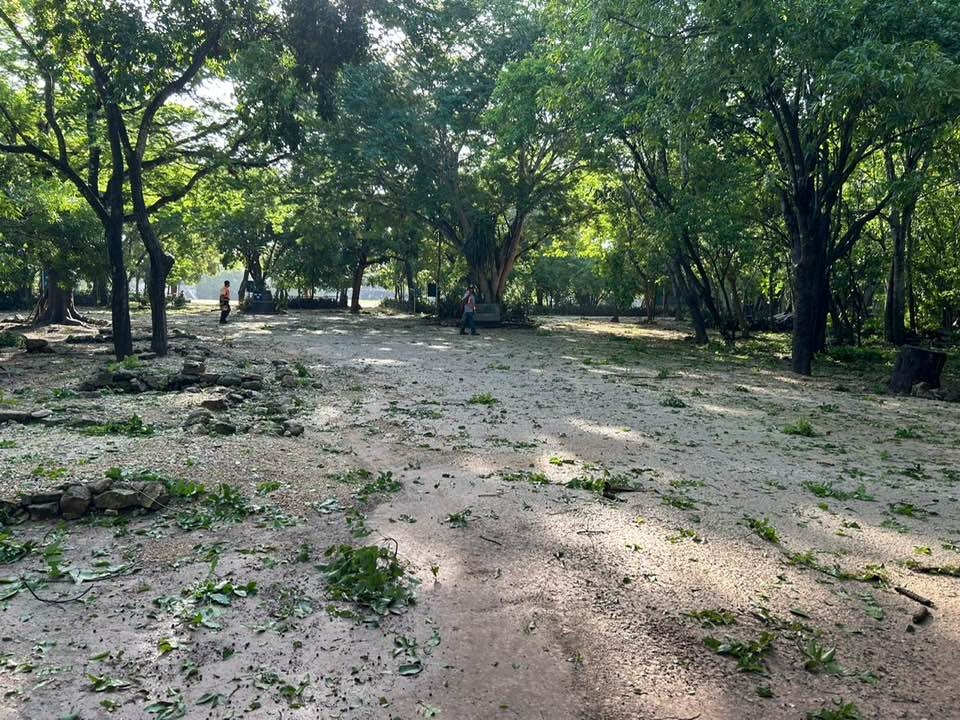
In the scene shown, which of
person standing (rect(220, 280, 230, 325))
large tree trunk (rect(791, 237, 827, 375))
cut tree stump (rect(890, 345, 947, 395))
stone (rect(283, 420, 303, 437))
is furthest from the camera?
person standing (rect(220, 280, 230, 325))

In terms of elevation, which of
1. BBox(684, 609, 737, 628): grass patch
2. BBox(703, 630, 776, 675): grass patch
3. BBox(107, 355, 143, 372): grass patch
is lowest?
BBox(703, 630, 776, 675): grass patch

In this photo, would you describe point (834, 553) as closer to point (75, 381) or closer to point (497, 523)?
point (497, 523)

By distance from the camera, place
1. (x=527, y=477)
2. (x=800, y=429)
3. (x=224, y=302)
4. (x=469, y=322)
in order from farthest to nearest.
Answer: (x=224, y=302) → (x=469, y=322) → (x=800, y=429) → (x=527, y=477)

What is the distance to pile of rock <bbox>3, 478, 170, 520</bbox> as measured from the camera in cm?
438

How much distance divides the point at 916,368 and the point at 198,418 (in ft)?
40.2

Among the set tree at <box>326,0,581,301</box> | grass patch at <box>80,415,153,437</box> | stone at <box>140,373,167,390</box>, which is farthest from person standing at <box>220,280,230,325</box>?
grass patch at <box>80,415,153,437</box>

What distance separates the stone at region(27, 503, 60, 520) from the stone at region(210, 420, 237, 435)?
7.29ft

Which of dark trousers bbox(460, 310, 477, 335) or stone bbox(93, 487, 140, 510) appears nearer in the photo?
stone bbox(93, 487, 140, 510)

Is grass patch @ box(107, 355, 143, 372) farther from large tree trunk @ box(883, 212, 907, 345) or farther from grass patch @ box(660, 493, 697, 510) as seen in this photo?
large tree trunk @ box(883, 212, 907, 345)

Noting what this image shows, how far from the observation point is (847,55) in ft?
25.0

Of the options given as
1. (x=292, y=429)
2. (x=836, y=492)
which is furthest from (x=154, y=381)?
(x=836, y=492)

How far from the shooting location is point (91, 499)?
4500 millimetres

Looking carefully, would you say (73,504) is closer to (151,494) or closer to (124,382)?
(151,494)

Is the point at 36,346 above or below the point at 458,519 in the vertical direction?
above
